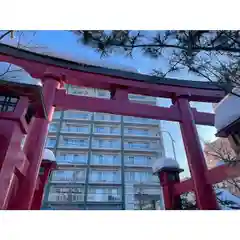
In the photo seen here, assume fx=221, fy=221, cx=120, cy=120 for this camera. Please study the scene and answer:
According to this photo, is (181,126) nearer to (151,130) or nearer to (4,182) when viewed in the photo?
(151,130)

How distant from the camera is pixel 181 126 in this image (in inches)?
55.9

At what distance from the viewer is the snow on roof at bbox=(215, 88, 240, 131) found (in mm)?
1008

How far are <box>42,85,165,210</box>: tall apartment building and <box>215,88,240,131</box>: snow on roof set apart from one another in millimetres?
341

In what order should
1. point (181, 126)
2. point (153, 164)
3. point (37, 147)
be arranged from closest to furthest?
point (37, 147) → point (153, 164) → point (181, 126)

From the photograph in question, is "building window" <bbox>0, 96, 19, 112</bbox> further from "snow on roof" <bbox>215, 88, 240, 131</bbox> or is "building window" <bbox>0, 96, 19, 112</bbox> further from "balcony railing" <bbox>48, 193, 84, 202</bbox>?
"snow on roof" <bbox>215, 88, 240, 131</bbox>

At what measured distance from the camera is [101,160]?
121 cm

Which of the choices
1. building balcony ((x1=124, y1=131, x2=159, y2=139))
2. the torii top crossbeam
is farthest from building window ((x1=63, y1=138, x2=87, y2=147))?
the torii top crossbeam
